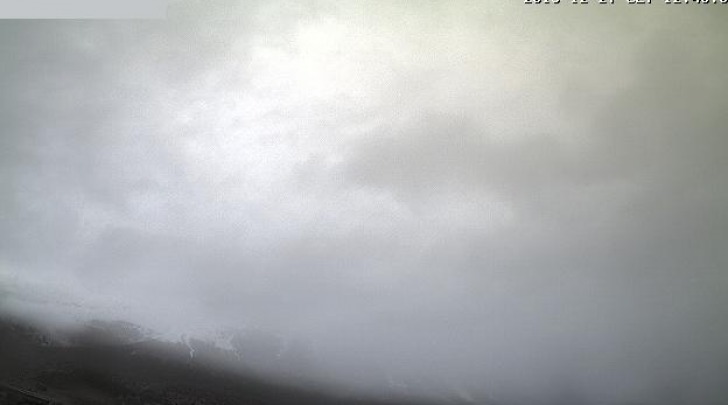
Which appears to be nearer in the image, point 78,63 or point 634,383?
point 634,383

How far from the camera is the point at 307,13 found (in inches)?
282

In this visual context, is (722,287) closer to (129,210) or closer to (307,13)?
(307,13)

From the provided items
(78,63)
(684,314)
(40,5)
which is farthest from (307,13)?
(684,314)

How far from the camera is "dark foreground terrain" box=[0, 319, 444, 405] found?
695 cm

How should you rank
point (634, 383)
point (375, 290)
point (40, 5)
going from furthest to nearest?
point (40, 5) → point (375, 290) → point (634, 383)

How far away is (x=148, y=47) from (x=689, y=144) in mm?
6846

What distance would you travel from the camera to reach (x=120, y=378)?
23.2 feet

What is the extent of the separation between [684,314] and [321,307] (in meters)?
4.32

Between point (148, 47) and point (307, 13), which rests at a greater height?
point (307, 13)

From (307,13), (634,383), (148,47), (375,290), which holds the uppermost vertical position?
(307,13)

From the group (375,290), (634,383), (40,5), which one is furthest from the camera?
(40,5)

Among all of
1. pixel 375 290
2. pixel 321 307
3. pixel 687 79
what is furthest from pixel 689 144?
pixel 321 307

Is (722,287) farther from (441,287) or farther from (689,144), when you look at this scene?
(441,287)

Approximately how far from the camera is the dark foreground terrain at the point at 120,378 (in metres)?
6.95
